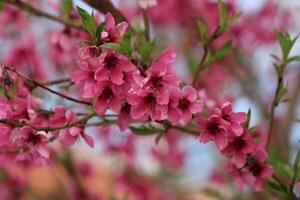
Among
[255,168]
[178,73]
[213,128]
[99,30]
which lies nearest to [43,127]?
[99,30]

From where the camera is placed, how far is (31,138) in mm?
946

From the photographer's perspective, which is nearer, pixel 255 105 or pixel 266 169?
pixel 266 169

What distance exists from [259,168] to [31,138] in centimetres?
50

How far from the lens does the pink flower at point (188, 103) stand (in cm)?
90

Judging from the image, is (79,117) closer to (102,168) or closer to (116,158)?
(116,158)

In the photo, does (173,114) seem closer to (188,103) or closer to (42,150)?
(188,103)

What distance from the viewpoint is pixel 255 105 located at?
267 cm

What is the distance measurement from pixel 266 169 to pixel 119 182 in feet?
5.68

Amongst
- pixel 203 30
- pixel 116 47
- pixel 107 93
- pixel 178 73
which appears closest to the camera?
pixel 116 47

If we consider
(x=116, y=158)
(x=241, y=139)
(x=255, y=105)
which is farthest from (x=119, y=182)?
(x=241, y=139)

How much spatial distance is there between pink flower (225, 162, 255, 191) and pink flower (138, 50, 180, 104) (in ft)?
0.83

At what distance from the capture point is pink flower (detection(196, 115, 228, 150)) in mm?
899

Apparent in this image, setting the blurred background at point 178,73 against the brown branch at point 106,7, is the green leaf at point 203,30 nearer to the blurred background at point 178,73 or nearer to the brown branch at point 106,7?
the brown branch at point 106,7

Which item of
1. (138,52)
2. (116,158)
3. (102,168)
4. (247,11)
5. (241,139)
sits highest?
(247,11)
